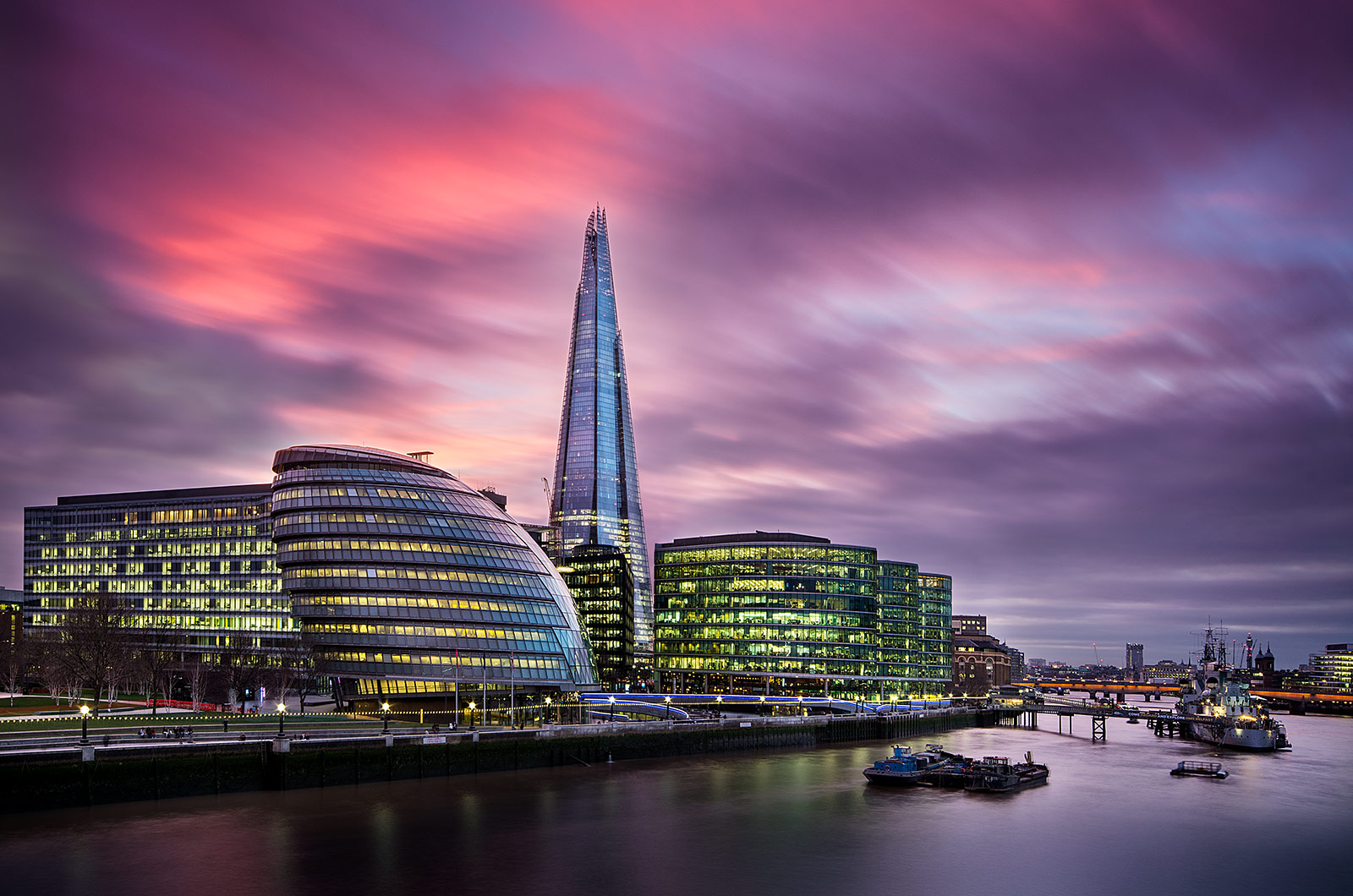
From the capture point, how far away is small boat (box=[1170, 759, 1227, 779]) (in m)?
104

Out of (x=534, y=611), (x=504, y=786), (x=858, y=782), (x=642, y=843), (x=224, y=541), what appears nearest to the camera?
(x=642, y=843)

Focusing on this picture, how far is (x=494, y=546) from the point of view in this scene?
430 feet

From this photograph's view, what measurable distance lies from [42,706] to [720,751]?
62.2 meters

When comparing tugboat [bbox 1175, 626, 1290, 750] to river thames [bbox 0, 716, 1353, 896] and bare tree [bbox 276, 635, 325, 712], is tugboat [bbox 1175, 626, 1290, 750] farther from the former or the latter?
bare tree [bbox 276, 635, 325, 712]

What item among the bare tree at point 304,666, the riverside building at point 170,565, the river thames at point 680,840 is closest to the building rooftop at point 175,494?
the riverside building at point 170,565

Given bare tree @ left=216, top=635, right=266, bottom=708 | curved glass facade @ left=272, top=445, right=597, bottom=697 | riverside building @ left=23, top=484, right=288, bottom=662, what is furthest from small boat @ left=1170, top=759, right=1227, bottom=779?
riverside building @ left=23, top=484, right=288, bottom=662

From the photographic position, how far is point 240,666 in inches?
4380

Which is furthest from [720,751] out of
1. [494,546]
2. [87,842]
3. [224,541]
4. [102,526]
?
[102,526]

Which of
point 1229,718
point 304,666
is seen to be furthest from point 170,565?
point 1229,718

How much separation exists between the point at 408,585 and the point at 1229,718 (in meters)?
112

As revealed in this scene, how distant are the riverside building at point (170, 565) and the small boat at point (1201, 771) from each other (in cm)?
9870

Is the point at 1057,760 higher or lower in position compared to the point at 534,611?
lower

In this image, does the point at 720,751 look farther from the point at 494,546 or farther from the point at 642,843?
the point at 642,843

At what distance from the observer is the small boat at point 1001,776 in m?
88.9
